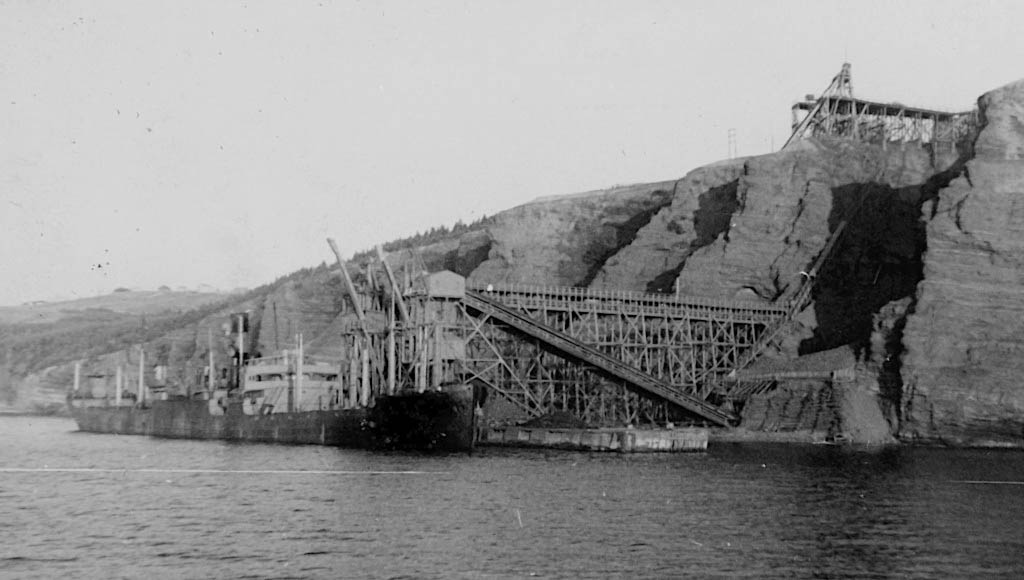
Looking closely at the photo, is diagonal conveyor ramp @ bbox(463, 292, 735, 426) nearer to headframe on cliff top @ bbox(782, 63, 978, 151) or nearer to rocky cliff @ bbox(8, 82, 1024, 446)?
rocky cliff @ bbox(8, 82, 1024, 446)

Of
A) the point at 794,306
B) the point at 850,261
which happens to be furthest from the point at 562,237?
the point at 850,261

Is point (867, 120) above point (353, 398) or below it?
above

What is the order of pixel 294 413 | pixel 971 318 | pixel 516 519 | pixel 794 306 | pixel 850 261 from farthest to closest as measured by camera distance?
pixel 850 261
pixel 794 306
pixel 294 413
pixel 971 318
pixel 516 519

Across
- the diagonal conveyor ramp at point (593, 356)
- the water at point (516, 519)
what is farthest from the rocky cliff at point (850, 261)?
the water at point (516, 519)

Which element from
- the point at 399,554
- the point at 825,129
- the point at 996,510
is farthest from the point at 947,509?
the point at 825,129

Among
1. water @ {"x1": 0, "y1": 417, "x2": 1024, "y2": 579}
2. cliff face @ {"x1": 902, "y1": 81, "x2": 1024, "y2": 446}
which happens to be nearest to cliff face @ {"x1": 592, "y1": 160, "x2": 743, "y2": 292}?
cliff face @ {"x1": 902, "y1": 81, "x2": 1024, "y2": 446}

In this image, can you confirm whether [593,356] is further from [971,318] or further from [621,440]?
[971,318]

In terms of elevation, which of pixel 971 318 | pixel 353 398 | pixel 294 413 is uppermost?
pixel 971 318

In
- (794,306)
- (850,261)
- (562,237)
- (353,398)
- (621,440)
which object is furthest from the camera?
(562,237)
